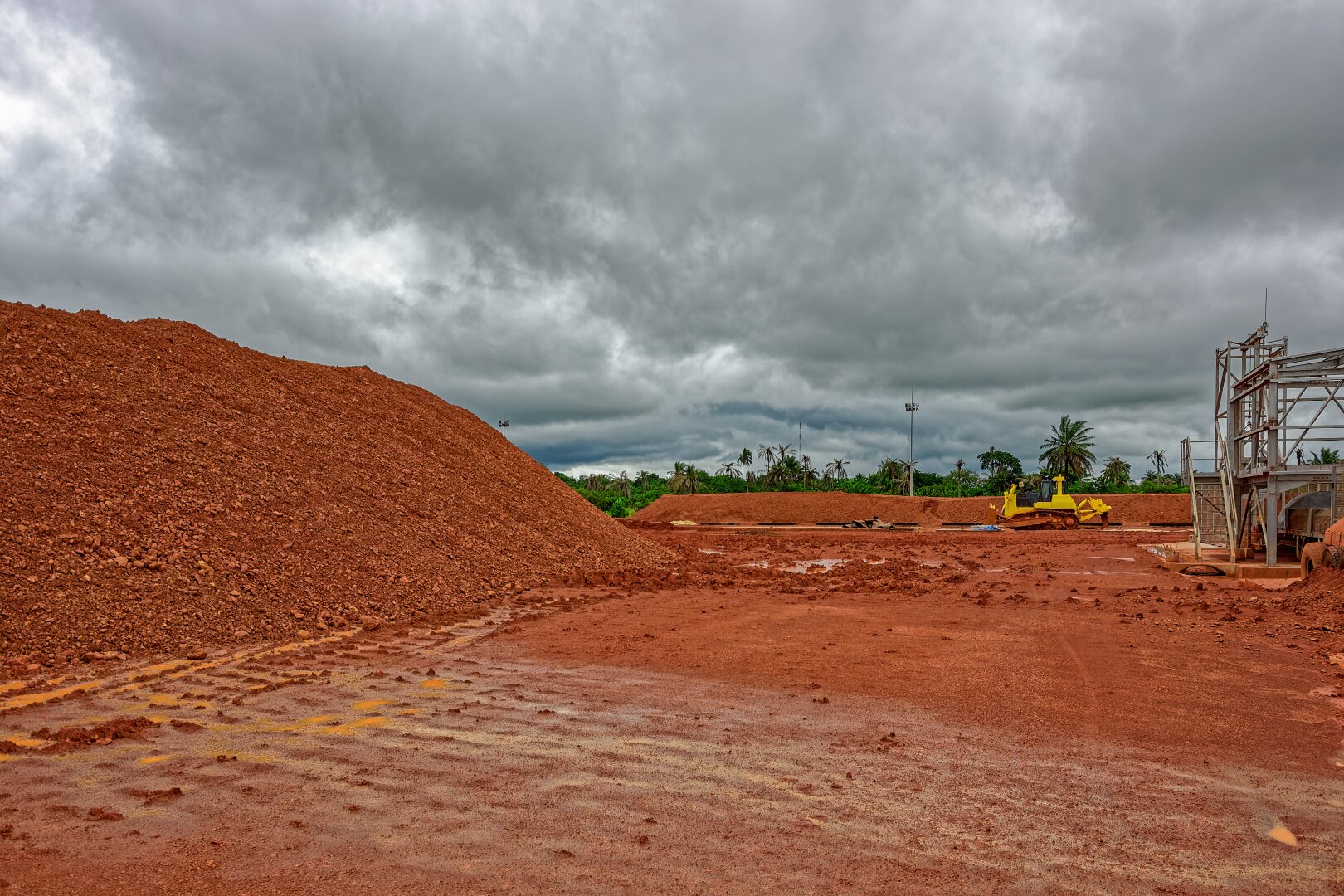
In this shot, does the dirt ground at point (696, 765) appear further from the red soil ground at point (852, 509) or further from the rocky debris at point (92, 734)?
the red soil ground at point (852, 509)

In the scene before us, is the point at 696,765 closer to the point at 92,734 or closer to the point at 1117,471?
the point at 92,734

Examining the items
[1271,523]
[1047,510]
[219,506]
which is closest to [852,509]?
[1047,510]

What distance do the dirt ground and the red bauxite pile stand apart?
3.82 feet

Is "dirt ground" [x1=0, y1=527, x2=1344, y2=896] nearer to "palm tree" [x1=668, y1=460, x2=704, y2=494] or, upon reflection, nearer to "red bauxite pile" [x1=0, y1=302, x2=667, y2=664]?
"red bauxite pile" [x1=0, y1=302, x2=667, y2=664]

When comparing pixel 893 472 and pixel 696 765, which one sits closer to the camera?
pixel 696 765

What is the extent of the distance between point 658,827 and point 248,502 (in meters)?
9.21

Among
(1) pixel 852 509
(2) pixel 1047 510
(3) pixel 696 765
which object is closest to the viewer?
(3) pixel 696 765

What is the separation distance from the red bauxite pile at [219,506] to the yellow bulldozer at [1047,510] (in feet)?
72.0

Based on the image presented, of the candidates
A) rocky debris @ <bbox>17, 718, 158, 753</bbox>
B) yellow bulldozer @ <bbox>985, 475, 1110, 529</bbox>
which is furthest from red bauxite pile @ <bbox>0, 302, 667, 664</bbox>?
yellow bulldozer @ <bbox>985, 475, 1110, 529</bbox>

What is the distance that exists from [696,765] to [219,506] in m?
8.47

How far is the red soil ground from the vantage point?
45531 mm

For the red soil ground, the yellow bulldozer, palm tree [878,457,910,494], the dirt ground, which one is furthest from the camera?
palm tree [878,457,910,494]

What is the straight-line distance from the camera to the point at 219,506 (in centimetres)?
1037

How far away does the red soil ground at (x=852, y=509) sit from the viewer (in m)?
45.5
